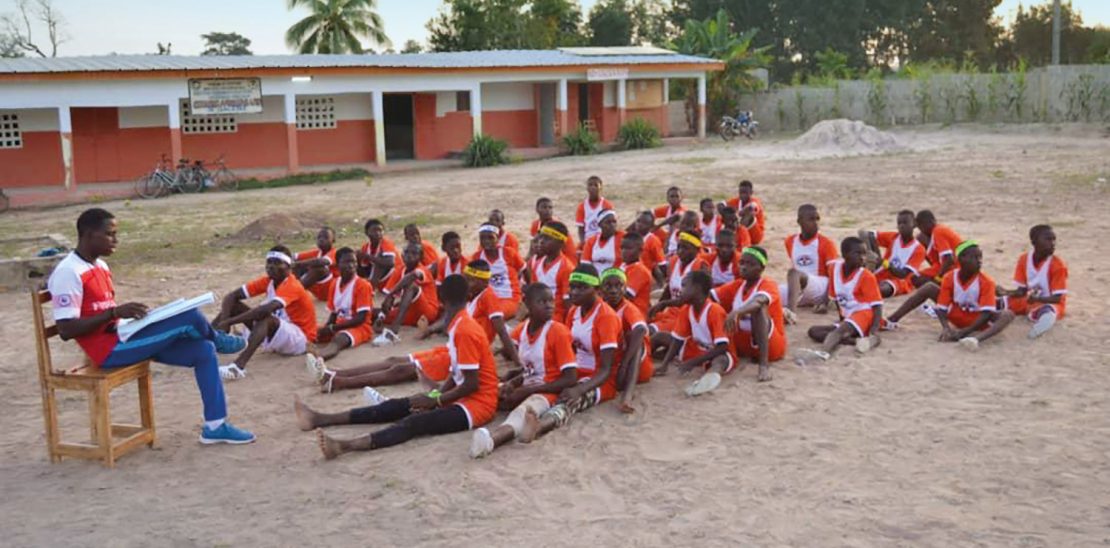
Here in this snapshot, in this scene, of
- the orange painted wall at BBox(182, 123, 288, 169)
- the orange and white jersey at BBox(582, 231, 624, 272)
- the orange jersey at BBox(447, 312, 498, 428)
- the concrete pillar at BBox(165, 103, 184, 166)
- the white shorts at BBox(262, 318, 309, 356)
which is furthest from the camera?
the orange painted wall at BBox(182, 123, 288, 169)

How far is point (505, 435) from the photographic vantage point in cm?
569

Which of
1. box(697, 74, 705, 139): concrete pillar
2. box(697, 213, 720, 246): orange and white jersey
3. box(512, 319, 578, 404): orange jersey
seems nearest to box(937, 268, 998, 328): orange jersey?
box(697, 213, 720, 246): orange and white jersey

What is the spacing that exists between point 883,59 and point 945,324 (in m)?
49.0

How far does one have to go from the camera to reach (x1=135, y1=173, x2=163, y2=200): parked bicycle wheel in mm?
22656

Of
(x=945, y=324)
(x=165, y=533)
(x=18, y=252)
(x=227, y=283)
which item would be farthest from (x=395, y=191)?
(x=165, y=533)

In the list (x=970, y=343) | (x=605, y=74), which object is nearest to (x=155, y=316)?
(x=970, y=343)

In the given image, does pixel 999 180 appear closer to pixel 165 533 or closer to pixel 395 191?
pixel 395 191

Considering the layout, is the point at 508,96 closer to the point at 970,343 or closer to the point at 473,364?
the point at 970,343

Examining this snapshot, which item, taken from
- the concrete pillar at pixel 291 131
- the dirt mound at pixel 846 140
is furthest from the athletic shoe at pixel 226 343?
the dirt mound at pixel 846 140

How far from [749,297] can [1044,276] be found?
8.33 ft

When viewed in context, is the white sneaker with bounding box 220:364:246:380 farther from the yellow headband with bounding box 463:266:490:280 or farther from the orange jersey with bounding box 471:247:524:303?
the orange jersey with bounding box 471:247:524:303

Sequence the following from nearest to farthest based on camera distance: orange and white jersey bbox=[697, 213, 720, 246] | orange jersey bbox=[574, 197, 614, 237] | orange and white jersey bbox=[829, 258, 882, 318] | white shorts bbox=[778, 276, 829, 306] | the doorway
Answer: orange and white jersey bbox=[829, 258, 882, 318] → white shorts bbox=[778, 276, 829, 306] → orange and white jersey bbox=[697, 213, 720, 246] → orange jersey bbox=[574, 197, 614, 237] → the doorway

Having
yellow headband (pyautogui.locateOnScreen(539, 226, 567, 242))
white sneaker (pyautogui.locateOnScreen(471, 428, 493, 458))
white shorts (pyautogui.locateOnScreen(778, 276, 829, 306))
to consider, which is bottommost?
white sneaker (pyautogui.locateOnScreen(471, 428, 493, 458))

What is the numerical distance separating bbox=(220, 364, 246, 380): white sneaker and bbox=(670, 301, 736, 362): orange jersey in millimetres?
3106
